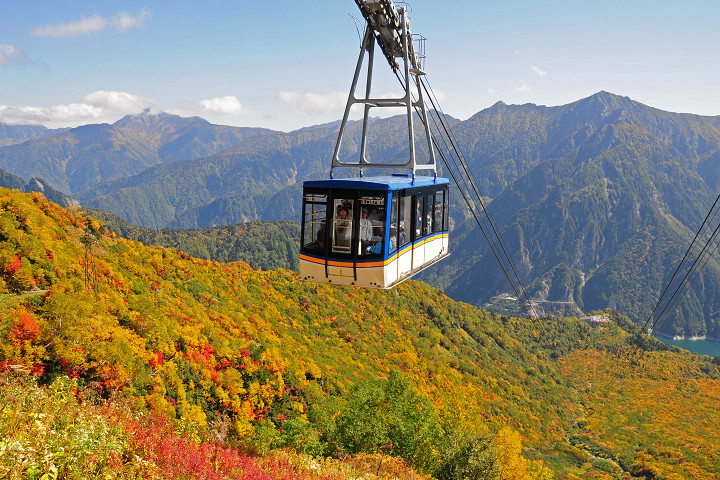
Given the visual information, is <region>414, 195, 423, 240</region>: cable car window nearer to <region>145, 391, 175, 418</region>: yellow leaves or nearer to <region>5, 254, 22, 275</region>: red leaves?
<region>145, 391, 175, 418</region>: yellow leaves

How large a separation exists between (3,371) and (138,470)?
9.53 m

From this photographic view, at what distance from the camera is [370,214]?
53.9ft

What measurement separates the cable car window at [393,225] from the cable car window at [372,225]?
0.38 metres

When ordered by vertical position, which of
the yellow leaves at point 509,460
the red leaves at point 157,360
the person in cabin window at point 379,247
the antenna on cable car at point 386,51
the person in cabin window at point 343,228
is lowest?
the yellow leaves at point 509,460

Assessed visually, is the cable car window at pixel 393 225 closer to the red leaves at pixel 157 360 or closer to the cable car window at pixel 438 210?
the cable car window at pixel 438 210

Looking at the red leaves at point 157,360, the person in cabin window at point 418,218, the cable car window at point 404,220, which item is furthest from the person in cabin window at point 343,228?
the red leaves at point 157,360

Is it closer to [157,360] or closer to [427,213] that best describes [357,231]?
[427,213]

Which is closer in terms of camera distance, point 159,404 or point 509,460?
point 159,404

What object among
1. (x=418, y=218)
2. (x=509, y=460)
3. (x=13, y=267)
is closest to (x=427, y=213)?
(x=418, y=218)

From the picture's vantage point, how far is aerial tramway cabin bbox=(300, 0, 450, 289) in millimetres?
16359

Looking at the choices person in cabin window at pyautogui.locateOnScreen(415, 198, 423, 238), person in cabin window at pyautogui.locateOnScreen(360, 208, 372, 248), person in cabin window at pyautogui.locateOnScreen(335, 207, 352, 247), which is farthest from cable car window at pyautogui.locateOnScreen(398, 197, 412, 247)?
person in cabin window at pyautogui.locateOnScreen(335, 207, 352, 247)

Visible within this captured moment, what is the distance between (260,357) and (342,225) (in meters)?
23.0

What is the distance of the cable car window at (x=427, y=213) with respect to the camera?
19.6 meters

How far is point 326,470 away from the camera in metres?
14.5
